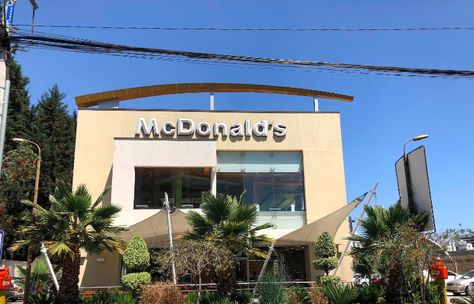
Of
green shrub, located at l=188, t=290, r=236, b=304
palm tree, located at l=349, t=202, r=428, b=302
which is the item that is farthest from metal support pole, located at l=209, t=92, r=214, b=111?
green shrub, located at l=188, t=290, r=236, b=304

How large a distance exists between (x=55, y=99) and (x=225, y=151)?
84.6ft

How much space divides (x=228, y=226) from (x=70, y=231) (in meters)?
5.10

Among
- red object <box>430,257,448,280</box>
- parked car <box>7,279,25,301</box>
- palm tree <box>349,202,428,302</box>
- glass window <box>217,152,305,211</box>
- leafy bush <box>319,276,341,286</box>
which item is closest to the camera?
red object <box>430,257,448,280</box>

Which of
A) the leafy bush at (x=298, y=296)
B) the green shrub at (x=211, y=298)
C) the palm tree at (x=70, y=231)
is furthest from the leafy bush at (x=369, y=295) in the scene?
the palm tree at (x=70, y=231)

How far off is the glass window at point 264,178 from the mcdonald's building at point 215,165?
0.17 feet

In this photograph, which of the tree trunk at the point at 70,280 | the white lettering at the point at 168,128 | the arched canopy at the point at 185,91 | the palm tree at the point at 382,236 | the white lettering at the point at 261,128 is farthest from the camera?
the arched canopy at the point at 185,91

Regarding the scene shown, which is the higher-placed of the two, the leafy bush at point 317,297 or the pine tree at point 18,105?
the pine tree at point 18,105

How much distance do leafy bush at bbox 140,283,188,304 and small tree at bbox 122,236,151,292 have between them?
145cm

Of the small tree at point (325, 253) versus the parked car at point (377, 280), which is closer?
the parked car at point (377, 280)

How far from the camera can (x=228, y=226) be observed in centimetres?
1605

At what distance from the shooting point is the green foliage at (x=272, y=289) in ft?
50.1

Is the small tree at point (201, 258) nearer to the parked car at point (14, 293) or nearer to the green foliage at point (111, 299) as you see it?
the green foliage at point (111, 299)

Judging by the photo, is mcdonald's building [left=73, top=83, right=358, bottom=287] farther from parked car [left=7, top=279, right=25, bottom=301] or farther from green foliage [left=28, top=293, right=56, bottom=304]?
parked car [left=7, top=279, right=25, bottom=301]

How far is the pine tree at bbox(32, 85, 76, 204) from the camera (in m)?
→ 40.2
